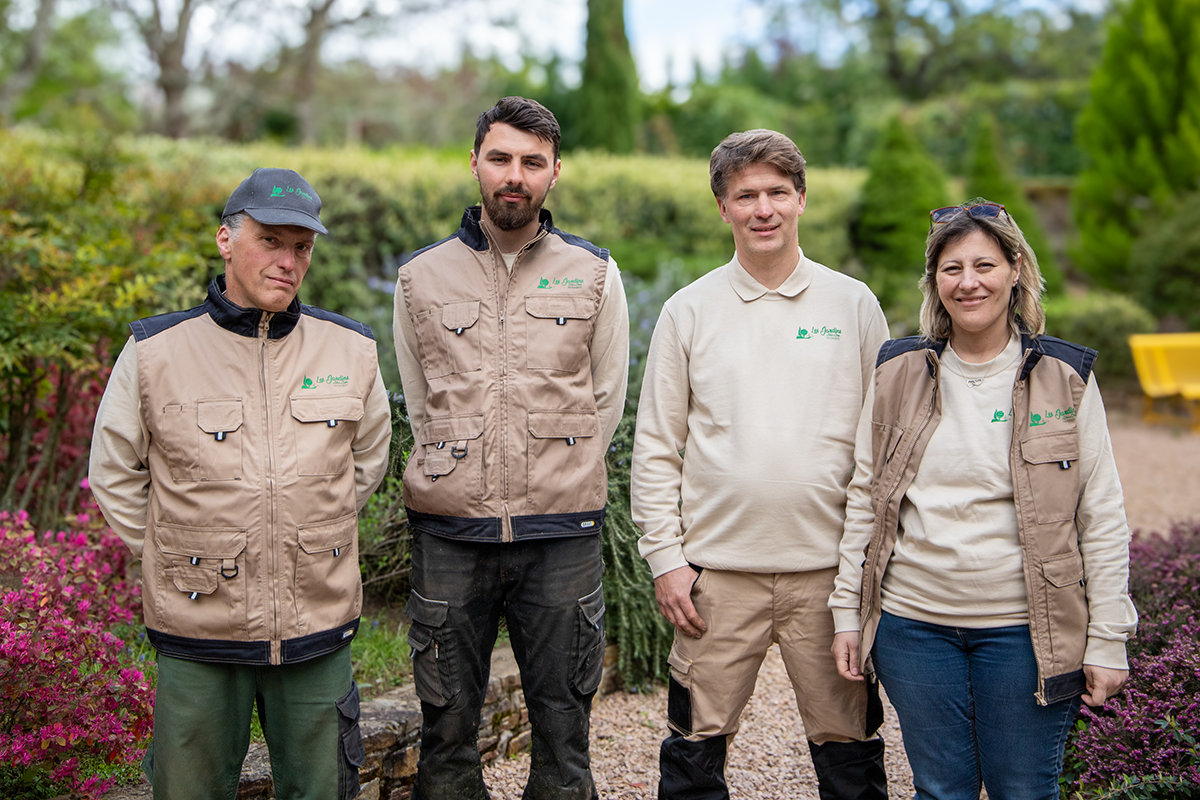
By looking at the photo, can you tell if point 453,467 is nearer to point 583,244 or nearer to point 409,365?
point 409,365

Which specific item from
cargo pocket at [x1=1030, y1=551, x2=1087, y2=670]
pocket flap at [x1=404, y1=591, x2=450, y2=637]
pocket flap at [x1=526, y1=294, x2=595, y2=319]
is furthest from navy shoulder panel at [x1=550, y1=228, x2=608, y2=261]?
cargo pocket at [x1=1030, y1=551, x2=1087, y2=670]

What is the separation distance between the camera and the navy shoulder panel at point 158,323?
2242 mm

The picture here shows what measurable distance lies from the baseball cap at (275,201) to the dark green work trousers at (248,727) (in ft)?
3.55

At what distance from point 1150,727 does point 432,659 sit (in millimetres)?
2044

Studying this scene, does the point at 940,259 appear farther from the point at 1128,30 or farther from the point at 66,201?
the point at 1128,30

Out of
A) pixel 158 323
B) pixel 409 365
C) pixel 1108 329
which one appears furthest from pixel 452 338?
pixel 1108 329

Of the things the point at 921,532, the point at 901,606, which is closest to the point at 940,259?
the point at 921,532

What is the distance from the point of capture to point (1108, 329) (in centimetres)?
1075

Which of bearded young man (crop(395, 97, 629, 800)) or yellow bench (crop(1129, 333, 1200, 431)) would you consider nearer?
bearded young man (crop(395, 97, 629, 800))

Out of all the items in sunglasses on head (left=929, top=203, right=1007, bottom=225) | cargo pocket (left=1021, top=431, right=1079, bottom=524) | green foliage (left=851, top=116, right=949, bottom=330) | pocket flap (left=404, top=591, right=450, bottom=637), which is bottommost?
pocket flap (left=404, top=591, right=450, bottom=637)

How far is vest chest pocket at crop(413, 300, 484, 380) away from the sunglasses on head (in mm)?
1229

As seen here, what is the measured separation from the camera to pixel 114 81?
70.6 feet

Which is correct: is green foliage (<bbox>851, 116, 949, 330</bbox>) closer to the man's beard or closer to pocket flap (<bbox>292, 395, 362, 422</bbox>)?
the man's beard

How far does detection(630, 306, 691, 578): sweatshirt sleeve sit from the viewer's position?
8.34 feet
